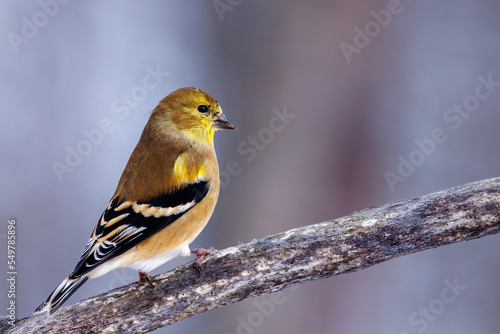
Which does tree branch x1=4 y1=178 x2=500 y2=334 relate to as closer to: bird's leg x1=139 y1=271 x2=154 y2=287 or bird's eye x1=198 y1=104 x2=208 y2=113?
bird's leg x1=139 y1=271 x2=154 y2=287

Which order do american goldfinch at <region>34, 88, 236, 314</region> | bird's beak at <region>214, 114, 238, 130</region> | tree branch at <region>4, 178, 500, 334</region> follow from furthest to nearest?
bird's beak at <region>214, 114, 238, 130</region>
american goldfinch at <region>34, 88, 236, 314</region>
tree branch at <region>4, 178, 500, 334</region>

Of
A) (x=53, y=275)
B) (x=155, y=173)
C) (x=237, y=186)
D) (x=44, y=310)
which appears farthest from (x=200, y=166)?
(x=53, y=275)

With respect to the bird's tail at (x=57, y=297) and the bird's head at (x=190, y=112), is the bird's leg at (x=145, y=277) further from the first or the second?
the bird's head at (x=190, y=112)

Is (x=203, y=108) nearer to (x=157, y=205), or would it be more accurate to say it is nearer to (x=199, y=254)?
(x=157, y=205)

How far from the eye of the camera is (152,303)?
301 cm

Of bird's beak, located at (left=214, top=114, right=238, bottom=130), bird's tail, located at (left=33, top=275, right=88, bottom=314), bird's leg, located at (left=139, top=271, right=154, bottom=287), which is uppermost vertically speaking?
bird's beak, located at (left=214, top=114, right=238, bottom=130)

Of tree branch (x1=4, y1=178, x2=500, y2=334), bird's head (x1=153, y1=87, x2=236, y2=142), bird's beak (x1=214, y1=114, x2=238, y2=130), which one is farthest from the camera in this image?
bird's beak (x1=214, y1=114, x2=238, y2=130)

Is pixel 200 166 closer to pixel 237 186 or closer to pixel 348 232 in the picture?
pixel 348 232

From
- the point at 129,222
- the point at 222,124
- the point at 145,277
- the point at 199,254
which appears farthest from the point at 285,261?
the point at 222,124

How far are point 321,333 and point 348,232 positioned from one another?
205cm

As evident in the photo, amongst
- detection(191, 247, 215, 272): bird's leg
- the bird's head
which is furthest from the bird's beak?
detection(191, 247, 215, 272): bird's leg

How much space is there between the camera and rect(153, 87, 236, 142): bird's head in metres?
3.75

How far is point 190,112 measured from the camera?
3.78 m

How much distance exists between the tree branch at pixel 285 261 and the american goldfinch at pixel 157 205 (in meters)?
0.14
